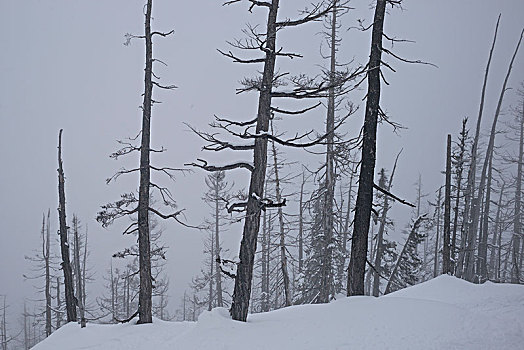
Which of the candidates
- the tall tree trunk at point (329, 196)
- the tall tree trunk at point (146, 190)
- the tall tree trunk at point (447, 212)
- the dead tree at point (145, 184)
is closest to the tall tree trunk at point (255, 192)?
the dead tree at point (145, 184)

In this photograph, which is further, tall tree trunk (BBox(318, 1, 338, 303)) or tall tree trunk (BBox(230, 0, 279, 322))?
tall tree trunk (BBox(318, 1, 338, 303))

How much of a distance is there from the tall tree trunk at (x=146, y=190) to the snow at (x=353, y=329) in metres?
1.48

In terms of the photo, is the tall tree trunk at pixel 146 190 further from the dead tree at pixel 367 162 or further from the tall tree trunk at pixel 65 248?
the dead tree at pixel 367 162

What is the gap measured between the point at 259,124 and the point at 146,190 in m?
4.12

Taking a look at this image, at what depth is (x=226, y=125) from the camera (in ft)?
27.0

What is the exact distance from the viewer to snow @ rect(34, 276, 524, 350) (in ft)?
19.4

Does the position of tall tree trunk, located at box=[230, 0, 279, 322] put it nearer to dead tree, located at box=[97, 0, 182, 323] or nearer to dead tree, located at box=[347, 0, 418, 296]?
dead tree, located at box=[347, 0, 418, 296]

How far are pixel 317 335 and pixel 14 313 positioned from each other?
85.3 m

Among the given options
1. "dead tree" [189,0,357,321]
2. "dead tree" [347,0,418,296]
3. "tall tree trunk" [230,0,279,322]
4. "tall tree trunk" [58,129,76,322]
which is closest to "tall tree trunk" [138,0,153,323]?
"dead tree" [189,0,357,321]

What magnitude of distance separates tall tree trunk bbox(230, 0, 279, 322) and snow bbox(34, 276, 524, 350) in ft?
1.53

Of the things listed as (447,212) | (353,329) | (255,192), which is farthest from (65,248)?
(447,212)

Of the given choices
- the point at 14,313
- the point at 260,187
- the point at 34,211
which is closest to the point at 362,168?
the point at 260,187

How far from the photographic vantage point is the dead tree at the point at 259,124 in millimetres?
8070

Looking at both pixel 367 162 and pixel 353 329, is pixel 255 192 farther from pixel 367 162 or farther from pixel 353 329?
pixel 353 329
